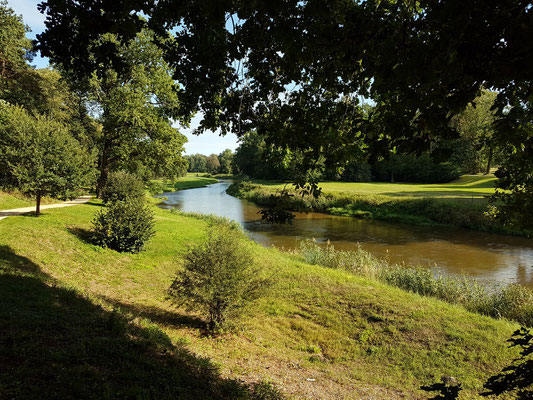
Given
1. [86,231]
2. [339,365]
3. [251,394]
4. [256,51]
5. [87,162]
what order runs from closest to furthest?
[256,51], [251,394], [339,365], [86,231], [87,162]

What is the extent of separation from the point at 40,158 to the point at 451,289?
1628 cm

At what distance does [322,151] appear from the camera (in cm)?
473

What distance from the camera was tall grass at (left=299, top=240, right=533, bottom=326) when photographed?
30.1ft

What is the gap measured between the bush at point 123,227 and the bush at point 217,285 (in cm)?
511

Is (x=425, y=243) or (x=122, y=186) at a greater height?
(x=122, y=186)

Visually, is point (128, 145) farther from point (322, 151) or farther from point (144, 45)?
Answer: point (322, 151)

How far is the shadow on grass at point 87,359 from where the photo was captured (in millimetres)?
3518

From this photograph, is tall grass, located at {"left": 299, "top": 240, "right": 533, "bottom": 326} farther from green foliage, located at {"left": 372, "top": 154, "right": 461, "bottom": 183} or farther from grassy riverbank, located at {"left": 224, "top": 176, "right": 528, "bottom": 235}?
green foliage, located at {"left": 372, "top": 154, "right": 461, "bottom": 183}

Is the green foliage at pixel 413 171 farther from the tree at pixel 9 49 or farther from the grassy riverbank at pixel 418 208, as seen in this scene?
the tree at pixel 9 49

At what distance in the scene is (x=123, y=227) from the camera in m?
12.1

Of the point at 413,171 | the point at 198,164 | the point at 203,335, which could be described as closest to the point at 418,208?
the point at 203,335

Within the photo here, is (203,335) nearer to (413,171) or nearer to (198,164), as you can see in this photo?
(413,171)

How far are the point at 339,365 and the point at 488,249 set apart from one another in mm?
16488

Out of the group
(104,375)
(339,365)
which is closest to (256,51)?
(104,375)
